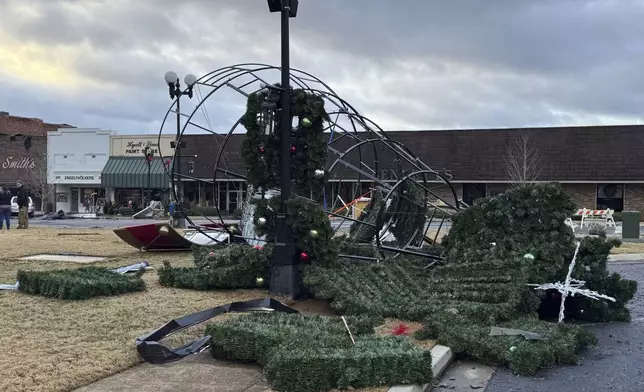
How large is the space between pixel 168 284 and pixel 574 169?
30038 millimetres

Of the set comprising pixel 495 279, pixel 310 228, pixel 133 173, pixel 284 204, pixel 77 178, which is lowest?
pixel 495 279

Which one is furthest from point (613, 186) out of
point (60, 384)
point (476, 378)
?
point (60, 384)

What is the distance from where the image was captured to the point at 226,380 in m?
4.86

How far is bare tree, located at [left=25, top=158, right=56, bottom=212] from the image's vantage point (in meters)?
46.9

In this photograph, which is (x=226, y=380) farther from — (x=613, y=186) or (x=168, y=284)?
(x=613, y=186)

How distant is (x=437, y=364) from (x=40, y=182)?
48.2m

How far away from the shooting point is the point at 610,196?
114ft

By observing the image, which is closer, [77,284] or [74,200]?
[77,284]

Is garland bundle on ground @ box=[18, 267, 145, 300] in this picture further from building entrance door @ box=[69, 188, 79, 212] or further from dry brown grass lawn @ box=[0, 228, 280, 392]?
building entrance door @ box=[69, 188, 79, 212]

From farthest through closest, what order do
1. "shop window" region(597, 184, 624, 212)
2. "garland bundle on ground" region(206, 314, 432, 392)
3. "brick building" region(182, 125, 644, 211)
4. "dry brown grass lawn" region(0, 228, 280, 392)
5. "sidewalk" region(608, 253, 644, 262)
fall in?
"shop window" region(597, 184, 624, 212), "brick building" region(182, 125, 644, 211), "sidewalk" region(608, 253, 644, 262), "dry brown grass lawn" region(0, 228, 280, 392), "garland bundle on ground" region(206, 314, 432, 392)

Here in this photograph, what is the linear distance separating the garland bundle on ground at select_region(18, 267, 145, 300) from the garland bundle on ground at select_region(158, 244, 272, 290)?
0.57 m

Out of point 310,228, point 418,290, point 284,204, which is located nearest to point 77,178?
point 284,204

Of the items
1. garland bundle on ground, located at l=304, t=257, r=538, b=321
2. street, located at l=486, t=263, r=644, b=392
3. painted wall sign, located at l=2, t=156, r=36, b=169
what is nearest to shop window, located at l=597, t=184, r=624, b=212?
garland bundle on ground, located at l=304, t=257, r=538, b=321

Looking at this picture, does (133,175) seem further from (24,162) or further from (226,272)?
(226,272)
